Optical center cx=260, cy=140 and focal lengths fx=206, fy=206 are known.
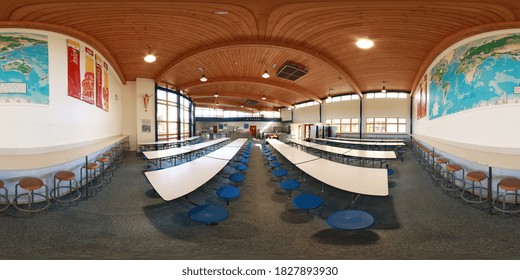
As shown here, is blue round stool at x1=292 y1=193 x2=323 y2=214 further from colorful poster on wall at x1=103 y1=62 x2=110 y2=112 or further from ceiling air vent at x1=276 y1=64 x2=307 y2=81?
colorful poster on wall at x1=103 y1=62 x2=110 y2=112

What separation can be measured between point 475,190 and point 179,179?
4.82 m

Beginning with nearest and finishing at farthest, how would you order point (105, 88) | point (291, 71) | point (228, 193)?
point (228, 193)
point (105, 88)
point (291, 71)

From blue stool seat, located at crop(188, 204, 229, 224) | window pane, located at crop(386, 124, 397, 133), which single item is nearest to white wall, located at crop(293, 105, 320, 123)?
window pane, located at crop(386, 124, 397, 133)

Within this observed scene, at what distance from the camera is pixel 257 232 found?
7.64 feet

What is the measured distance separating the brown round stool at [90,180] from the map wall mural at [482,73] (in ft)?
22.7

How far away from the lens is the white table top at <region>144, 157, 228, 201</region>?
2.36 metres

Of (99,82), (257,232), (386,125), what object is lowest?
(257,232)

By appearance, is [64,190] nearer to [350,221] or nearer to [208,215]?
[208,215]

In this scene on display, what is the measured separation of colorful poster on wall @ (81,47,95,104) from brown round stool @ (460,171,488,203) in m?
7.61

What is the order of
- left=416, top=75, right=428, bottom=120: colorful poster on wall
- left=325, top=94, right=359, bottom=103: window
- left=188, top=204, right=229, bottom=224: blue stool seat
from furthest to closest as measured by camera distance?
left=325, top=94, right=359, bottom=103: window
left=416, top=75, right=428, bottom=120: colorful poster on wall
left=188, top=204, right=229, bottom=224: blue stool seat

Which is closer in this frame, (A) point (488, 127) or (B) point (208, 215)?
(B) point (208, 215)

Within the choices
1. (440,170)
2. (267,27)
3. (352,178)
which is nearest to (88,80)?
(267,27)

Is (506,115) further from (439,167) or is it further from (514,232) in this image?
(514,232)
